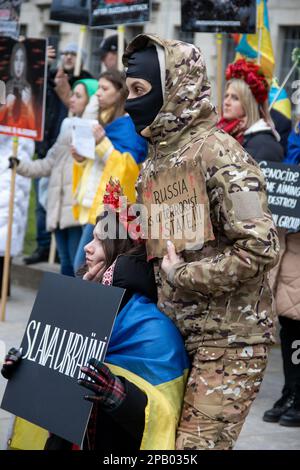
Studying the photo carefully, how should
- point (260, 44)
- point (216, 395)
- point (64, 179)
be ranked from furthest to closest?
point (64, 179)
point (260, 44)
point (216, 395)

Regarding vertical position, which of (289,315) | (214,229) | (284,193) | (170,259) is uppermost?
(214,229)

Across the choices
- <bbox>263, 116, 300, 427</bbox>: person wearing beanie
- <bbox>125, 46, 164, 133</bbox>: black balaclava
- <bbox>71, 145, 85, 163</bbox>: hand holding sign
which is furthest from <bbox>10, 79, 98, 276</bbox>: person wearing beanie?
<bbox>125, 46, 164, 133</bbox>: black balaclava

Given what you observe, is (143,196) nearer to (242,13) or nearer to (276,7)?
(242,13)

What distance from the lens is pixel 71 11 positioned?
10664 mm

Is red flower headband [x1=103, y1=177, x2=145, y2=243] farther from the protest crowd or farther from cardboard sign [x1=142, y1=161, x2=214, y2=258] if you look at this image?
cardboard sign [x1=142, y1=161, x2=214, y2=258]

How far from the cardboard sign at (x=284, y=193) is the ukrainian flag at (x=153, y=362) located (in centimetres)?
279

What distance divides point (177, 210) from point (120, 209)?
36 centimetres

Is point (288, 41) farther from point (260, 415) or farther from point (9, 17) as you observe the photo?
point (260, 415)

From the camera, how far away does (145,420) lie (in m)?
3.43

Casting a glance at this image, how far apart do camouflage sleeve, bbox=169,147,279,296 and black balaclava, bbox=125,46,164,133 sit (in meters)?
0.29

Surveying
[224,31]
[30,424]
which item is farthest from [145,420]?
[224,31]

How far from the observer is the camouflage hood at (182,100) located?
11.6 ft

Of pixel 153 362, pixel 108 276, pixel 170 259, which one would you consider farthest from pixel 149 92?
pixel 153 362

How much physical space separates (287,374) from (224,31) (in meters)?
3.01
